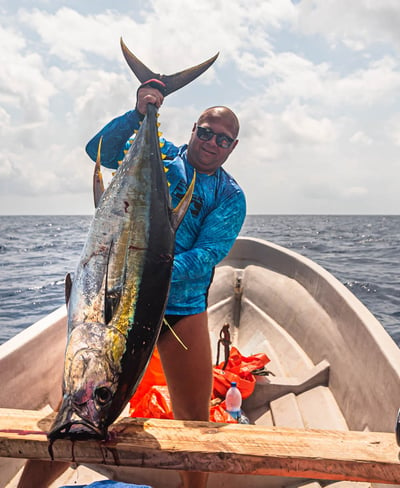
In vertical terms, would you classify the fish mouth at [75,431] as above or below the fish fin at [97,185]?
below

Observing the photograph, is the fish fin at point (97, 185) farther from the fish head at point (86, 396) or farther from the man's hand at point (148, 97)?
the fish head at point (86, 396)

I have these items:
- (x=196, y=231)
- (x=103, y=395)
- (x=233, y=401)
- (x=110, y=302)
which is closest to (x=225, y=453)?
(x=103, y=395)

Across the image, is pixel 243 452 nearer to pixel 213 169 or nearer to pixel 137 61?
pixel 213 169

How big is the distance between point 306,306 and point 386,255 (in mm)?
17558

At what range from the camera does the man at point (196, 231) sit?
2035mm

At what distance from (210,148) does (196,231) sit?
0.45m

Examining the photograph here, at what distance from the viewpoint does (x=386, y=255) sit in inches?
797

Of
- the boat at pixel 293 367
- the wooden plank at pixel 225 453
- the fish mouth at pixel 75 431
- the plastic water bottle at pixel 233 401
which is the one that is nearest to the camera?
the fish mouth at pixel 75 431

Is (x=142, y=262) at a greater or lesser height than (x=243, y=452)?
greater

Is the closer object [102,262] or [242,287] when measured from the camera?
[102,262]

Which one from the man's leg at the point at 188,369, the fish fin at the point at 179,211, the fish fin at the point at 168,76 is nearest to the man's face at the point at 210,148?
the fish fin at the point at 168,76

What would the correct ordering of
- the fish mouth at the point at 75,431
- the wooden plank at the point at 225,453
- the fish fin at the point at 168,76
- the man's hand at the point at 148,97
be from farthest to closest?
the fish fin at the point at 168,76, the man's hand at the point at 148,97, the wooden plank at the point at 225,453, the fish mouth at the point at 75,431

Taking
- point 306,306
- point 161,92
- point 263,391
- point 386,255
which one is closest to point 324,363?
point 263,391

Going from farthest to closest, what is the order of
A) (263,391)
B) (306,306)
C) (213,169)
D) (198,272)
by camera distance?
(306,306)
(263,391)
(213,169)
(198,272)
